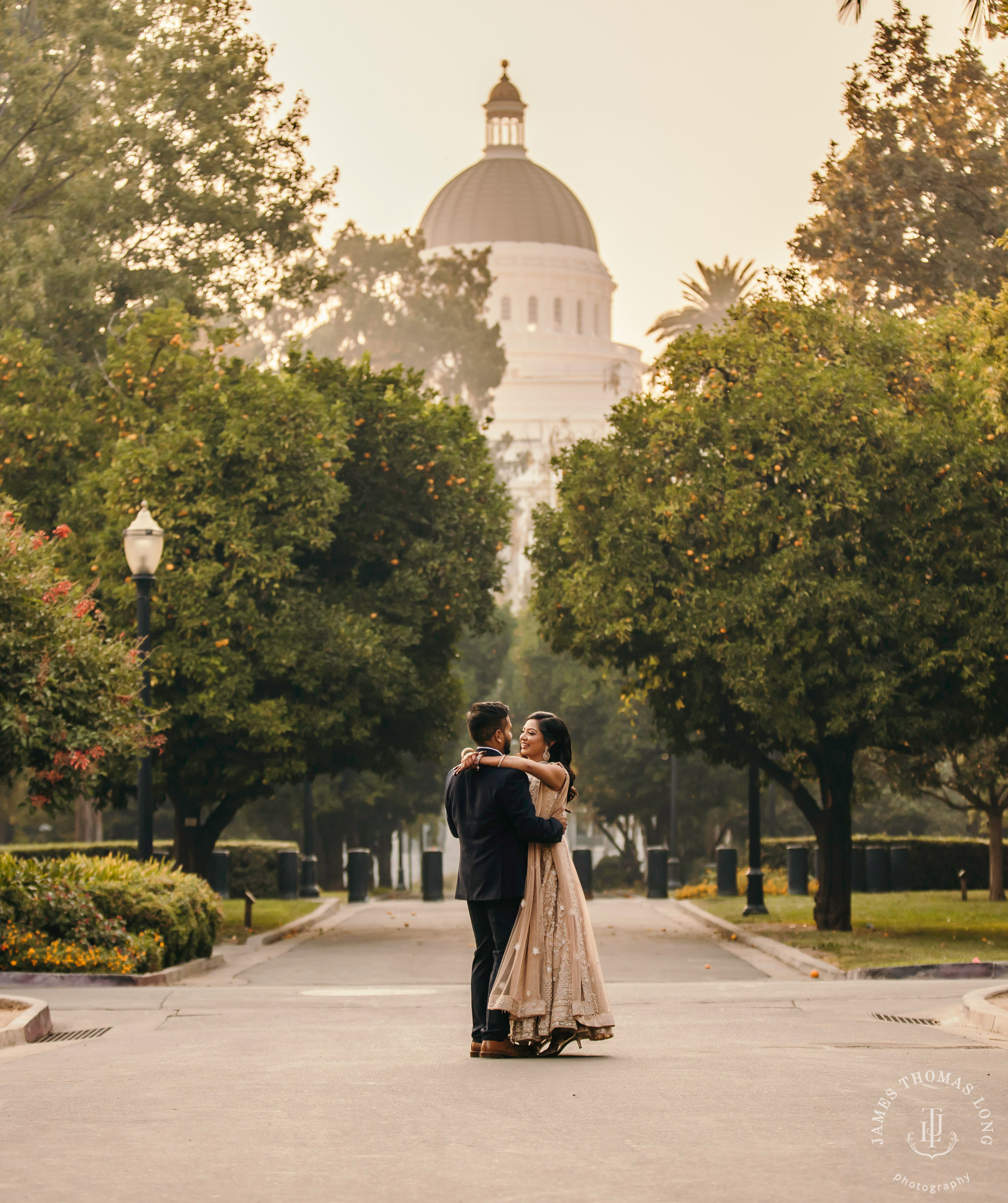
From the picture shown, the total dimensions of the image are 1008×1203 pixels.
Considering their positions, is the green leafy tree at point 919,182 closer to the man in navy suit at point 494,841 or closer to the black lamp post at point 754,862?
the black lamp post at point 754,862

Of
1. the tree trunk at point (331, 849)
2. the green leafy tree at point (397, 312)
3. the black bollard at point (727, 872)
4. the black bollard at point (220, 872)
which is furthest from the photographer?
the green leafy tree at point (397, 312)

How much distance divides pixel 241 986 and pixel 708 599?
8.19 m

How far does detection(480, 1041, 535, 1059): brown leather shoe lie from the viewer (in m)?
8.39

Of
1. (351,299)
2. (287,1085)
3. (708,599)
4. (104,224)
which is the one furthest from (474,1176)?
(351,299)

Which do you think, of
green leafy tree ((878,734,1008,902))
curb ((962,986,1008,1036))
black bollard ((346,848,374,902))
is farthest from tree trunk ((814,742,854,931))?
black bollard ((346,848,374,902))

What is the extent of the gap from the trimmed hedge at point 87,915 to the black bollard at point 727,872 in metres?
18.1

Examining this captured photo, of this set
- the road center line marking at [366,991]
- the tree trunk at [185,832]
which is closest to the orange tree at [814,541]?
→ the tree trunk at [185,832]

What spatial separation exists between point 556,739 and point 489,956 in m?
1.14

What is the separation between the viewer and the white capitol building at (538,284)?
117375mm

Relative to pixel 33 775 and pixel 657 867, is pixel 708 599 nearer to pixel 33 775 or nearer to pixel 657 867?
pixel 33 775

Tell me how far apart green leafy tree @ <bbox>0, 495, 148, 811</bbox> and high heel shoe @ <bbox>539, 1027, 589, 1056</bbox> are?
798cm

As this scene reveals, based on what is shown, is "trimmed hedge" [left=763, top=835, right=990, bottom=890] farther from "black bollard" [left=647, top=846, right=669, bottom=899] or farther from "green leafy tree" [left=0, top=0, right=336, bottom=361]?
"green leafy tree" [left=0, top=0, right=336, bottom=361]

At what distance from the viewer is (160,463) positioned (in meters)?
23.1

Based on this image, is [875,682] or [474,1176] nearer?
[474,1176]
